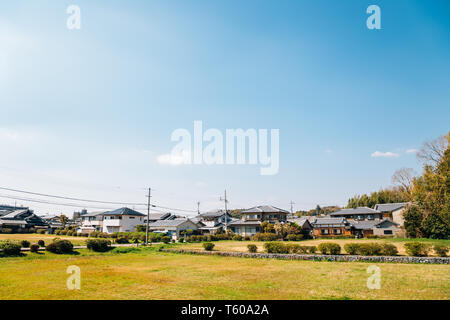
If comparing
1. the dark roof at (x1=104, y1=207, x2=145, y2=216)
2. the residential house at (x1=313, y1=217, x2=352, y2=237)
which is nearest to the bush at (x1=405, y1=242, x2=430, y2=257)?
the residential house at (x1=313, y1=217, x2=352, y2=237)

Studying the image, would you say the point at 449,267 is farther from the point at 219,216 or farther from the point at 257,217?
the point at 219,216

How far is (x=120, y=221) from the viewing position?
64.2 m

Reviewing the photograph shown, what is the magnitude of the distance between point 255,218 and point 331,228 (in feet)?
59.9

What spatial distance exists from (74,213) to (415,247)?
146 metres

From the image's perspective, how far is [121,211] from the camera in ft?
218

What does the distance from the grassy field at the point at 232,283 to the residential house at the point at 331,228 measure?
147 feet

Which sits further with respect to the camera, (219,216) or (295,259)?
(219,216)

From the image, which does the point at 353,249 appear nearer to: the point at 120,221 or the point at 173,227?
the point at 173,227

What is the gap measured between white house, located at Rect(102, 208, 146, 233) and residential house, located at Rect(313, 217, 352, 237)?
44.1m

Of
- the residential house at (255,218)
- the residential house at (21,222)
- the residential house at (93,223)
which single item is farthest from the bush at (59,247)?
the residential house at (93,223)

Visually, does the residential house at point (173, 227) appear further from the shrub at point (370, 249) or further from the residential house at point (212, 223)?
the shrub at point (370, 249)

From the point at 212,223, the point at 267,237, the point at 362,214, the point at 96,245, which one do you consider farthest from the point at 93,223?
the point at 362,214

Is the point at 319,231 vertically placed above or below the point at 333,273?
below

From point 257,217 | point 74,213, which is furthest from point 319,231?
point 74,213
